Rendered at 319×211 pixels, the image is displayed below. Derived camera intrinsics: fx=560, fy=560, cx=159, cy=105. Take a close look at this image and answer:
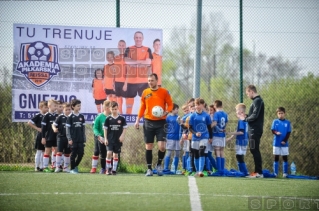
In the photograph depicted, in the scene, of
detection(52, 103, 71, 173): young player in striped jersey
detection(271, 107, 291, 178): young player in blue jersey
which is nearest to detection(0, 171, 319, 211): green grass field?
detection(52, 103, 71, 173): young player in striped jersey

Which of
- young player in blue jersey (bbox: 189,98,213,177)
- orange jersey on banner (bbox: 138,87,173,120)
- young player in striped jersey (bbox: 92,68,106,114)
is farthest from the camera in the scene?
young player in striped jersey (bbox: 92,68,106,114)

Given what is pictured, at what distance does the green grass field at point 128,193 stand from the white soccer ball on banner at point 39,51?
4.21 meters

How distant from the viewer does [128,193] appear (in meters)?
7.87

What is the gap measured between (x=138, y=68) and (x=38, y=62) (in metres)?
2.47

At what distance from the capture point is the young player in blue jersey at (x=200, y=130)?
38.3 ft

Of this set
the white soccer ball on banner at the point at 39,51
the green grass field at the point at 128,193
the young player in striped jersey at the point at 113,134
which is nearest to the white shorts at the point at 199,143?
the young player in striped jersey at the point at 113,134

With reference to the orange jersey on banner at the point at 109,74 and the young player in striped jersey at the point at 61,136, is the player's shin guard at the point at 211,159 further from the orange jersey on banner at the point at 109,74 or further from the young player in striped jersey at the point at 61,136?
the young player in striped jersey at the point at 61,136

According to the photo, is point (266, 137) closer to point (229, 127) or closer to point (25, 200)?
point (229, 127)

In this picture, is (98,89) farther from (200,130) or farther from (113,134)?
(200,130)

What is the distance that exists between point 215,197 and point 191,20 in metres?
7.24

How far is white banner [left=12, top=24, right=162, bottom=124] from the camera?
45.0 feet

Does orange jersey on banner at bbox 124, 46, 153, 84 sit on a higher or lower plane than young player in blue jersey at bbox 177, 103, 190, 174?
higher

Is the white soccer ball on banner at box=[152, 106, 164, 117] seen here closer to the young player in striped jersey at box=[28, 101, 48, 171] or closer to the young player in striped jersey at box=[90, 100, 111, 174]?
the young player in striped jersey at box=[90, 100, 111, 174]

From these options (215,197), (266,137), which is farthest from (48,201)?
(266,137)
